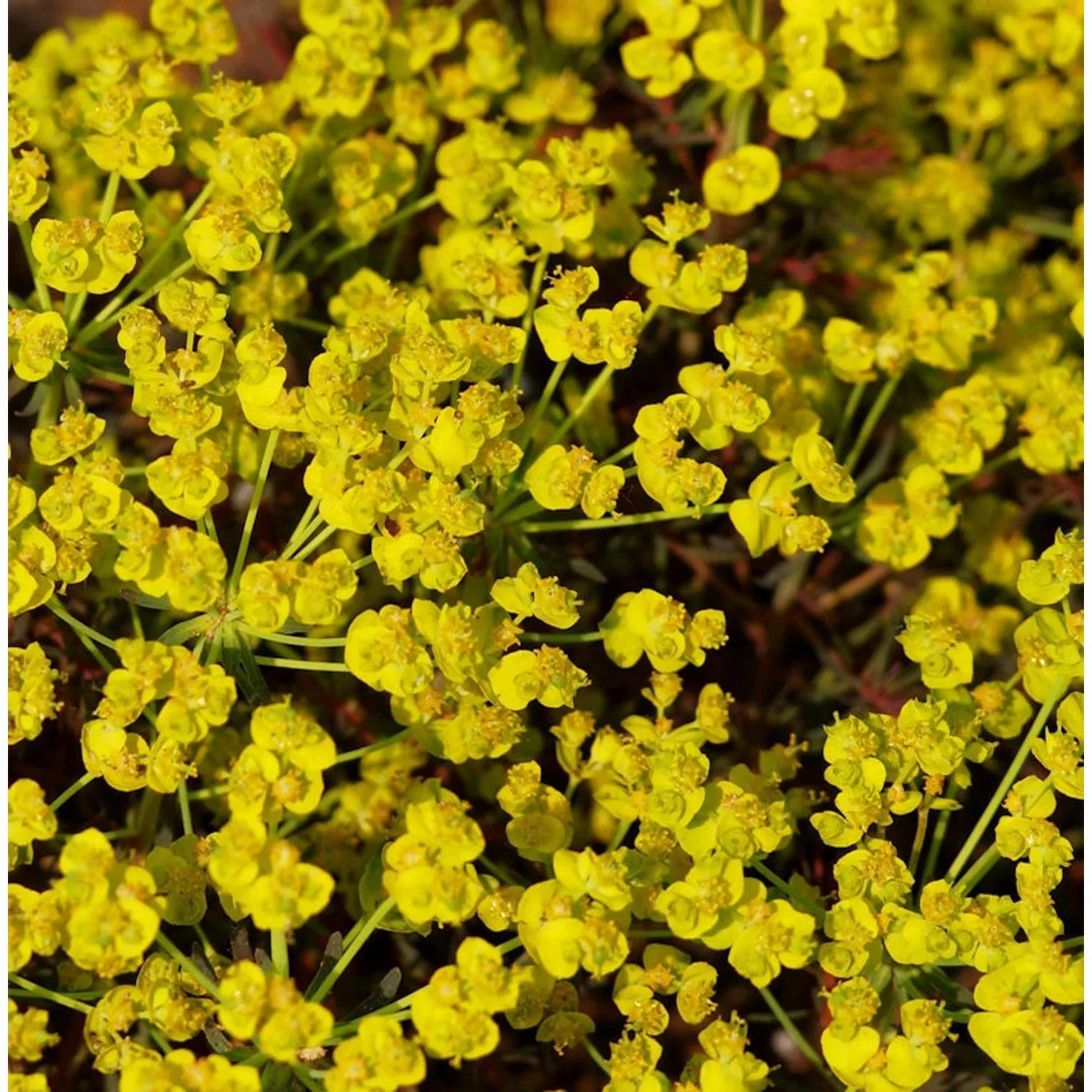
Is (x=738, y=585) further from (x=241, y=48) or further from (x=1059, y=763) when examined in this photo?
(x=241, y=48)

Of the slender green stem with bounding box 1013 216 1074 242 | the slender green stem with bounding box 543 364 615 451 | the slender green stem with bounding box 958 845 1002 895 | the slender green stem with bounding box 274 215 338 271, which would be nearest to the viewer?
the slender green stem with bounding box 958 845 1002 895

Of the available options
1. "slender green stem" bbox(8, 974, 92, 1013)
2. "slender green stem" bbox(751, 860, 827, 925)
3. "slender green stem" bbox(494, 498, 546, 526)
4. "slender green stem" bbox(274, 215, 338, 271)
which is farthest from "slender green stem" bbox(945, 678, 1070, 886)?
"slender green stem" bbox(274, 215, 338, 271)

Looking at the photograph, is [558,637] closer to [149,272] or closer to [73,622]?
[73,622]

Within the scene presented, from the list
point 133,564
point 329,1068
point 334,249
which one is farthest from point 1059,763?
point 334,249

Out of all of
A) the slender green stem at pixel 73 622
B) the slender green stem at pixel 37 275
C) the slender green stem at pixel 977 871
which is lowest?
the slender green stem at pixel 977 871

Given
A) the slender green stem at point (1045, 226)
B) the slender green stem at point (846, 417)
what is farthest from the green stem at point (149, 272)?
the slender green stem at point (1045, 226)

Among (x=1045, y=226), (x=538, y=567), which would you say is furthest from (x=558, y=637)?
(x=1045, y=226)

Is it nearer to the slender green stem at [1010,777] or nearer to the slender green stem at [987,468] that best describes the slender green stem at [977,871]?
the slender green stem at [1010,777]

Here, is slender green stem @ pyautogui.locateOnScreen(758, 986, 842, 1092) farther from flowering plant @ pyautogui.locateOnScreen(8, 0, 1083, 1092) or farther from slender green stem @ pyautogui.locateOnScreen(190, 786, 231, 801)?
slender green stem @ pyautogui.locateOnScreen(190, 786, 231, 801)
